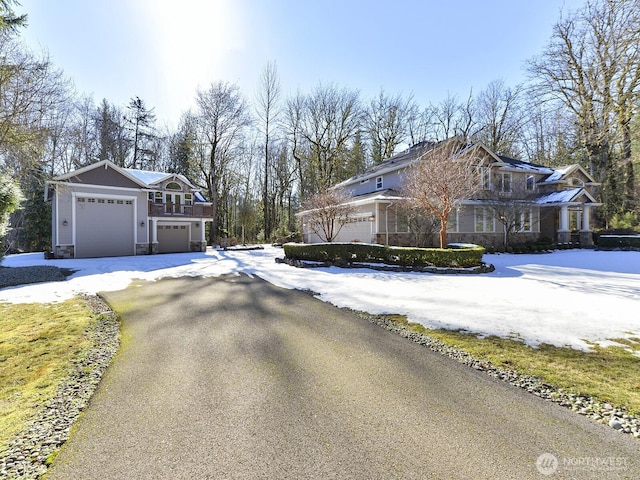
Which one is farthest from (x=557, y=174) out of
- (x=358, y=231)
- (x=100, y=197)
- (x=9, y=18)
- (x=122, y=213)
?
(x=100, y=197)

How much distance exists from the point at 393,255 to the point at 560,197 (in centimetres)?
1551

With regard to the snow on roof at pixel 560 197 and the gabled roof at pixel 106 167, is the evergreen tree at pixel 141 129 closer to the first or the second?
the gabled roof at pixel 106 167

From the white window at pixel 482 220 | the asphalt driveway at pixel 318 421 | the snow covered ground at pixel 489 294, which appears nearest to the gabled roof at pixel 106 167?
the snow covered ground at pixel 489 294

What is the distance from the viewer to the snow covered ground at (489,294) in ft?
16.5

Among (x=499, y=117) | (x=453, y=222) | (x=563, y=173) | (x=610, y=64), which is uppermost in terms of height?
(x=499, y=117)

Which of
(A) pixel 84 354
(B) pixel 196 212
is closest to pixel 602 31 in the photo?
(A) pixel 84 354

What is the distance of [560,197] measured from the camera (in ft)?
65.5

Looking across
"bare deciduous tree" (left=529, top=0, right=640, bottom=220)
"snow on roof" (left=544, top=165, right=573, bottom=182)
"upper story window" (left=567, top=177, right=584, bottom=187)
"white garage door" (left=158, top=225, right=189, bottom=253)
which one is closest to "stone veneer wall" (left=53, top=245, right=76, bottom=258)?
"white garage door" (left=158, top=225, right=189, bottom=253)

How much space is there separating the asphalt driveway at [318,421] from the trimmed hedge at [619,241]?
77.1ft

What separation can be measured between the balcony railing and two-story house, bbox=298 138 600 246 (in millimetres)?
10776

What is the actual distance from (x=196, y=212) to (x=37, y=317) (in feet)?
56.9

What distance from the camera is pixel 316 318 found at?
5.77 m

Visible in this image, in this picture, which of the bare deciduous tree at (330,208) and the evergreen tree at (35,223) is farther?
the evergreen tree at (35,223)

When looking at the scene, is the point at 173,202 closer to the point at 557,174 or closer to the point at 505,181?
the point at 505,181
